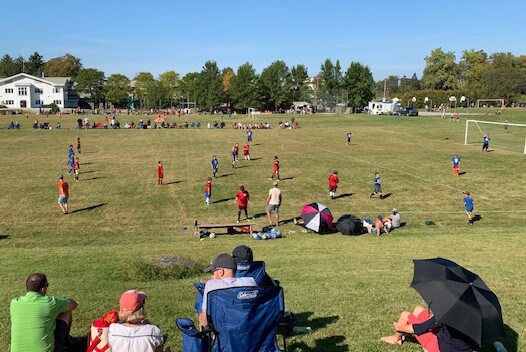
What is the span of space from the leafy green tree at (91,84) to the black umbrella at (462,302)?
129700mm

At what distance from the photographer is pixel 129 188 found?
93.9 feet

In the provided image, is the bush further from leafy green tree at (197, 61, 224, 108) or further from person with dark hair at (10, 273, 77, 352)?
leafy green tree at (197, 61, 224, 108)

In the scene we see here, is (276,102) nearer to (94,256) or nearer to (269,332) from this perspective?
(94,256)

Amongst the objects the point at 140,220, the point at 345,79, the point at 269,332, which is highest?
the point at 345,79

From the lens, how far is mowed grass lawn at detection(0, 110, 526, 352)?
8648mm

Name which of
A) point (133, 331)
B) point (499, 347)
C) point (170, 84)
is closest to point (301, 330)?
point (499, 347)

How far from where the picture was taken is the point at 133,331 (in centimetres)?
502

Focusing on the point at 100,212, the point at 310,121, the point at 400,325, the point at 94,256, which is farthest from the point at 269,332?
the point at 310,121

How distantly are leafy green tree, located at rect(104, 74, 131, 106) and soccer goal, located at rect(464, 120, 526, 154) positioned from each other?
316 ft

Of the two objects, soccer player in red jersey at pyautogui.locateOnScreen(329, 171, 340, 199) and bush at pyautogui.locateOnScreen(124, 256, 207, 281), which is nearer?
bush at pyautogui.locateOnScreen(124, 256, 207, 281)

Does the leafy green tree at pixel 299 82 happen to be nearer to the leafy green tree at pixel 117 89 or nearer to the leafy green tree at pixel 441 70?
the leafy green tree at pixel 441 70

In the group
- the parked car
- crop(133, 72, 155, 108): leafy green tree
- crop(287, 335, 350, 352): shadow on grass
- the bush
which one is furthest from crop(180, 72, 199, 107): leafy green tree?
crop(287, 335, 350, 352): shadow on grass

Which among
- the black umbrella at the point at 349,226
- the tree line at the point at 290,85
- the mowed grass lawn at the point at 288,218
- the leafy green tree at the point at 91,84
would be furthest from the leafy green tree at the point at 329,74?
the black umbrella at the point at 349,226

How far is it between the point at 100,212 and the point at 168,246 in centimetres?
800
